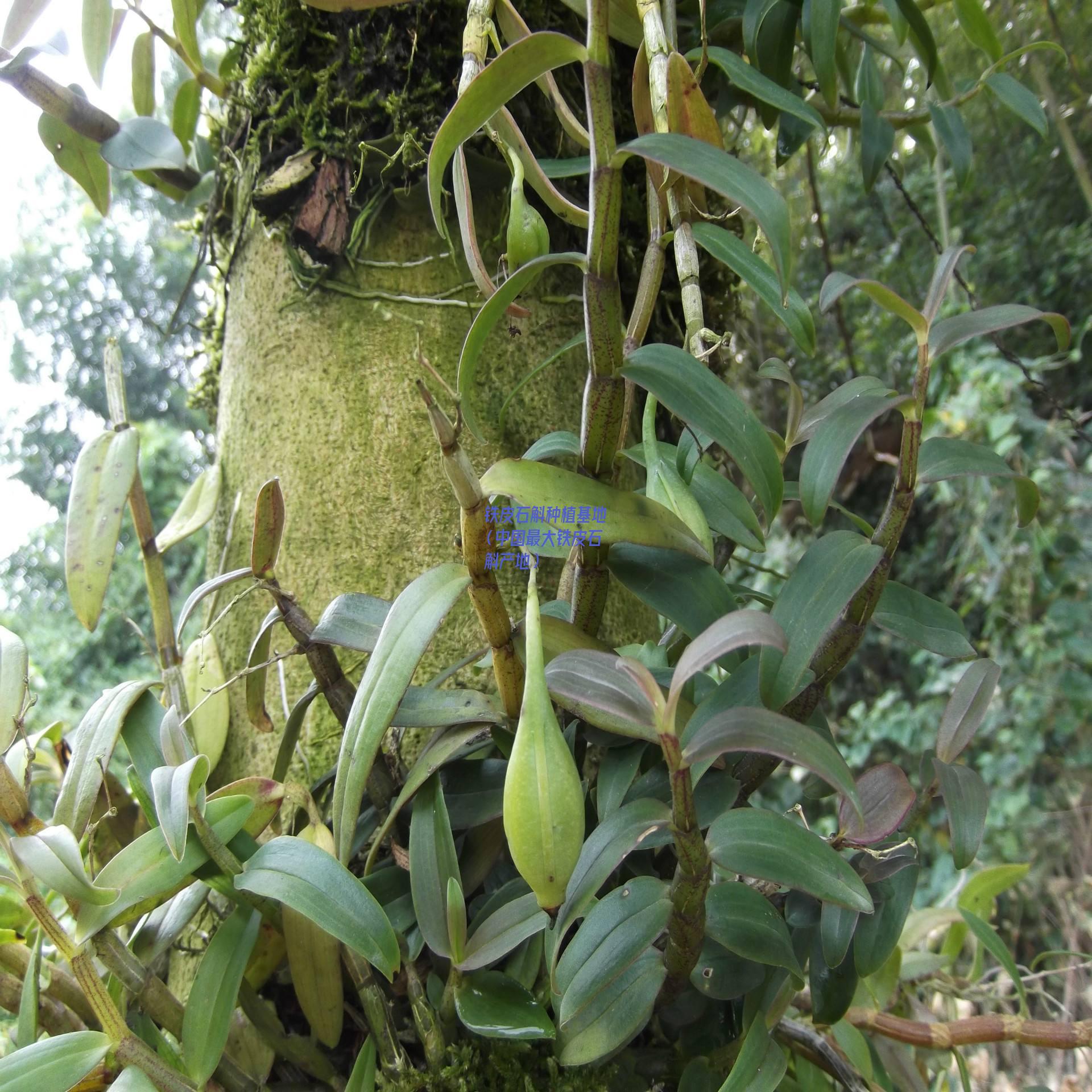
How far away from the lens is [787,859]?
30 centimetres

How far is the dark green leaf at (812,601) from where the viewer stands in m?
0.31

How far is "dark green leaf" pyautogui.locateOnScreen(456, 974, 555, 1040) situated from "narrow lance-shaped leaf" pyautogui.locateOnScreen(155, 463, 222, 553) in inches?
14.6

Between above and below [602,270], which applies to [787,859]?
below

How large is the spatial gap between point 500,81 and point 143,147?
47 cm

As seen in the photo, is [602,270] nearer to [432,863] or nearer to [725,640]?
[725,640]

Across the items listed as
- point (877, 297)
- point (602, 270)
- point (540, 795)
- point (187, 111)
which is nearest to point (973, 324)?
point (877, 297)

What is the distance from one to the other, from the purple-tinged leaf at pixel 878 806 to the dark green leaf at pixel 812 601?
7 centimetres

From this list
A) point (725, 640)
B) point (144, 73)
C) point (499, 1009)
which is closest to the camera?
point (725, 640)

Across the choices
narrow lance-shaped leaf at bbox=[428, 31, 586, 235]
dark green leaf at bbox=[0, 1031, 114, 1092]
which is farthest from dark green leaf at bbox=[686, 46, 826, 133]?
dark green leaf at bbox=[0, 1031, 114, 1092]

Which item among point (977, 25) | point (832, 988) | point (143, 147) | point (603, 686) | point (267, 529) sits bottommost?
point (832, 988)

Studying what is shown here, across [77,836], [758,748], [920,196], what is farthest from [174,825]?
[920,196]

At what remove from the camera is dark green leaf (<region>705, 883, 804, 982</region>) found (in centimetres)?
33

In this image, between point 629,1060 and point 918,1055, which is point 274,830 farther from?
point 918,1055

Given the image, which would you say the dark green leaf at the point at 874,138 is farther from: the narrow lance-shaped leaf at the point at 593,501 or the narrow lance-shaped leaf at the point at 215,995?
the narrow lance-shaped leaf at the point at 215,995
